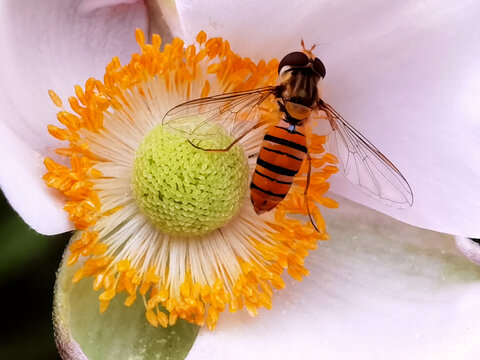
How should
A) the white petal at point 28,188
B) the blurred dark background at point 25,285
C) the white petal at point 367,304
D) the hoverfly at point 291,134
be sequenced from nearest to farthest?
the white petal at point 28,188, the hoverfly at point 291,134, the white petal at point 367,304, the blurred dark background at point 25,285

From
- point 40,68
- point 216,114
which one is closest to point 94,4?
point 40,68

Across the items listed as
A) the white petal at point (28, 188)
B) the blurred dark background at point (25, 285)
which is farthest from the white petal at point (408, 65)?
the blurred dark background at point (25, 285)

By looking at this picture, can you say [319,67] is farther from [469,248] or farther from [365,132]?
[469,248]

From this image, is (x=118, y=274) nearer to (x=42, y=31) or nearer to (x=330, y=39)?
(x=42, y=31)

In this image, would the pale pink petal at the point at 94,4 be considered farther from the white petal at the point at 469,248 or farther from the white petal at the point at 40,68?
the white petal at the point at 469,248

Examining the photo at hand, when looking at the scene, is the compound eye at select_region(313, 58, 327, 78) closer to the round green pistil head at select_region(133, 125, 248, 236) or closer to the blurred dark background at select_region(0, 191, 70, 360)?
the round green pistil head at select_region(133, 125, 248, 236)

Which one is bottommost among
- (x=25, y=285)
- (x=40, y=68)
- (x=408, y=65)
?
(x=25, y=285)
